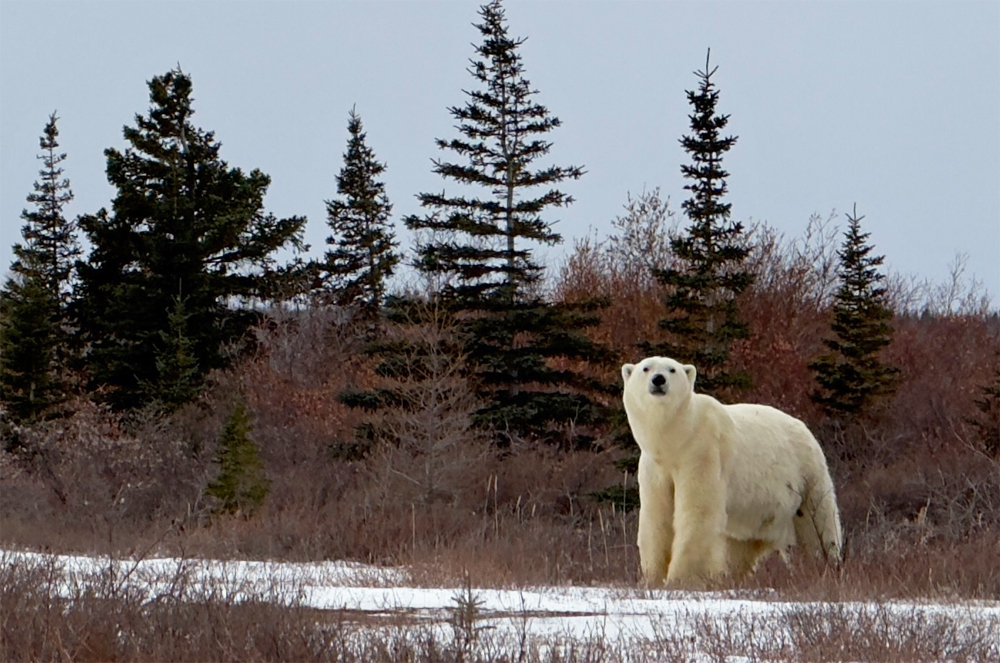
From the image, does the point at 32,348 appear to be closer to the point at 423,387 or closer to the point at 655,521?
the point at 423,387

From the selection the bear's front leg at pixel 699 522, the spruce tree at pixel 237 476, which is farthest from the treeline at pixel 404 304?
the bear's front leg at pixel 699 522

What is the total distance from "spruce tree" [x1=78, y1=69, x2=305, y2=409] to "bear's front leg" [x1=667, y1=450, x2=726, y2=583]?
60.8 ft

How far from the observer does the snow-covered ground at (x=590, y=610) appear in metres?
4.84

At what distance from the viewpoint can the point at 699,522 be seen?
27.6 feet

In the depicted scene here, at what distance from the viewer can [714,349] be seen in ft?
50.1

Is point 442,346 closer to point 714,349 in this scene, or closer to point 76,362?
point 714,349

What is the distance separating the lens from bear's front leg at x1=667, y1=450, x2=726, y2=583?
8.30 m

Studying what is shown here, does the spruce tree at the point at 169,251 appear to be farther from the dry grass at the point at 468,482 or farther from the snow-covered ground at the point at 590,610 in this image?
the snow-covered ground at the point at 590,610

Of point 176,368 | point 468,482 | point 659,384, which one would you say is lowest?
point 468,482

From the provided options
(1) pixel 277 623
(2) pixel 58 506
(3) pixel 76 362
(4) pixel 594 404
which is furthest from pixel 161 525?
(3) pixel 76 362

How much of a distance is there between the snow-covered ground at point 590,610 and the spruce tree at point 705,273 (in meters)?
8.35

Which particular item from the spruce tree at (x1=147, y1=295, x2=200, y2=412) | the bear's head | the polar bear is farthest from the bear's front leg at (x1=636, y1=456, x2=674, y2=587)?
the spruce tree at (x1=147, y1=295, x2=200, y2=412)

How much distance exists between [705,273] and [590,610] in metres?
10.2

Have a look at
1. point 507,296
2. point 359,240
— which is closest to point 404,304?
point 507,296
